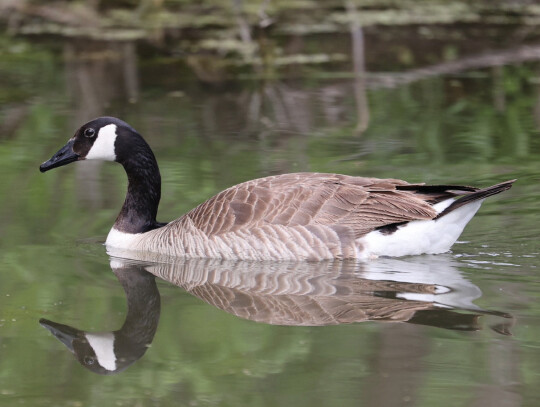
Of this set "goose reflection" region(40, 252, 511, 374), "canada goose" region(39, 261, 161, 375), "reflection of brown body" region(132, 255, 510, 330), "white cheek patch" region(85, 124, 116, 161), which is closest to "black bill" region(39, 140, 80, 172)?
"white cheek patch" region(85, 124, 116, 161)

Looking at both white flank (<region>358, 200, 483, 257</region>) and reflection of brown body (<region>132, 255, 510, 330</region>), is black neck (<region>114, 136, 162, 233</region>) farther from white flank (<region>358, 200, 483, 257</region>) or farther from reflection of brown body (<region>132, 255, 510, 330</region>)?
white flank (<region>358, 200, 483, 257</region>)

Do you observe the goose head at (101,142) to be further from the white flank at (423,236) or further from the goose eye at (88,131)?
the white flank at (423,236)

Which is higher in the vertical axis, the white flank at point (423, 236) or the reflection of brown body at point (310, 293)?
the white flank at point (423, 236)

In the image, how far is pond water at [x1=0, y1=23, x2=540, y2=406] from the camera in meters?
5.36

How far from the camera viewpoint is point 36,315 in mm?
6570

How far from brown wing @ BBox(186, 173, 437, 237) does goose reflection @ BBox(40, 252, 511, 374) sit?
311 millimetres

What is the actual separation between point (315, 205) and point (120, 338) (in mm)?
2163

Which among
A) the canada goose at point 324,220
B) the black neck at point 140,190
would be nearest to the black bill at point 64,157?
the black neck at point 140,190

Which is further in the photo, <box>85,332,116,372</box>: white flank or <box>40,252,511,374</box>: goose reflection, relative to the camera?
<box>40,252,511,374</box>: goose reflection

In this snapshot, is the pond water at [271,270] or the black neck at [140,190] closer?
the pond water at [271,270]

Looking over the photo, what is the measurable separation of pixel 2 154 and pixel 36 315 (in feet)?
15.1

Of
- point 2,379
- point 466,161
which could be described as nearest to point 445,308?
point 2,379

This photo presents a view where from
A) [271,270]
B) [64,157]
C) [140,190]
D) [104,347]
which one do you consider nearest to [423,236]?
[271,270]

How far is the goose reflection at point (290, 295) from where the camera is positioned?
6.12 meters
